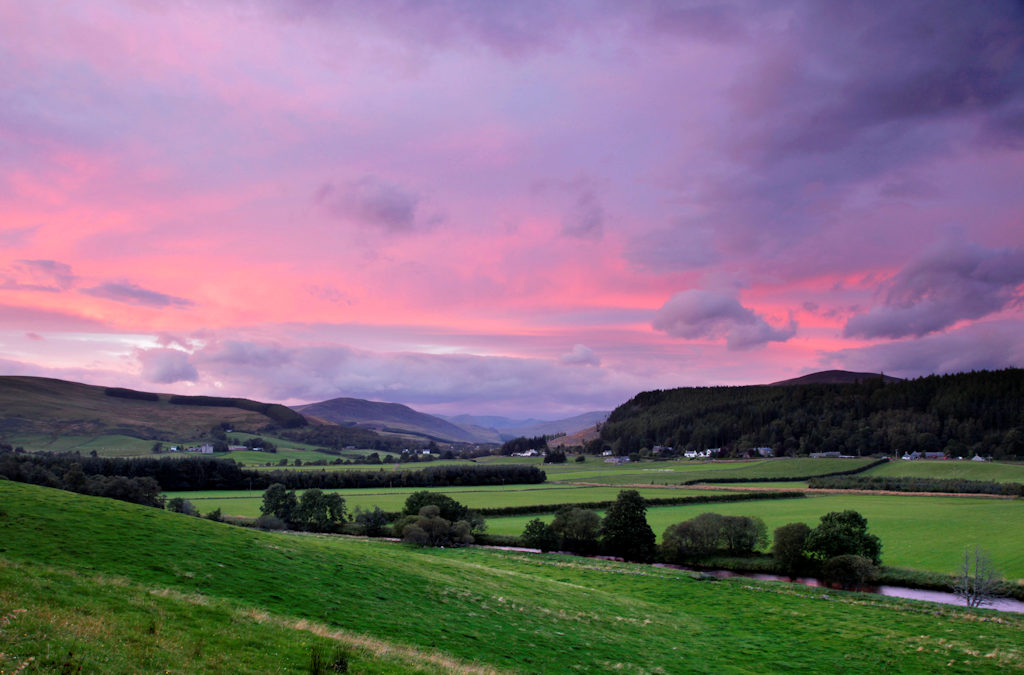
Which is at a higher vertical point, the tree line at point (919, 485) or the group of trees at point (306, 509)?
the tree line at point (919, 485)

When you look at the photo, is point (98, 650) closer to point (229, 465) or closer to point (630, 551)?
point (630, 551)

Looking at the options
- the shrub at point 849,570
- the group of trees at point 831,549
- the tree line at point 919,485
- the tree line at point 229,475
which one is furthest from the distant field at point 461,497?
the shrub at point 849,570

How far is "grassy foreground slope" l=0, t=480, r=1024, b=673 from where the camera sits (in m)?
16.8

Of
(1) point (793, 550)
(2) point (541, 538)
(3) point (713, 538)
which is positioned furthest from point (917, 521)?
(2) point (541, 538)

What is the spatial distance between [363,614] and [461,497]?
345 ft

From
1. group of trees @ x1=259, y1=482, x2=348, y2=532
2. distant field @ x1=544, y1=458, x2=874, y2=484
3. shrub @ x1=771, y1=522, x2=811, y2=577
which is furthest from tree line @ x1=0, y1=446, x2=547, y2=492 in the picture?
shrub @ x1=771, y1=522, x2=811, y2=577

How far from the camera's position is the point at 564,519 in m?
82.1

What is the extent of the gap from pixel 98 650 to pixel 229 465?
147 meters

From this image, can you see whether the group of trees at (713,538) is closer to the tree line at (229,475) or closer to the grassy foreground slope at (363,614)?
the grassy foreground slope at (363,614)

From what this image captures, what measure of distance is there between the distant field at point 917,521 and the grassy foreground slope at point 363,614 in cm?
2415

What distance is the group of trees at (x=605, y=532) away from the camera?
7538cm

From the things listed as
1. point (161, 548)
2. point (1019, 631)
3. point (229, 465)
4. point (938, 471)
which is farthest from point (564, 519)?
point (938, 471)

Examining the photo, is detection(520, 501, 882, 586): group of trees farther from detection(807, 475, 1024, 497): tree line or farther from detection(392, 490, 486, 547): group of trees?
detection(807, 475, 1024, 497): tree line

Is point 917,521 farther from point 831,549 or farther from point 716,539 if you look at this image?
point 716,539
